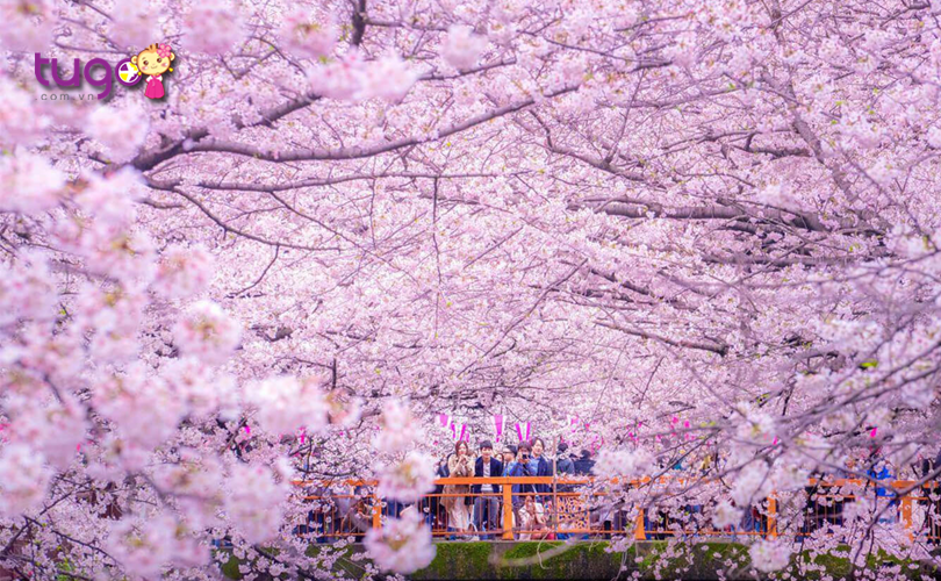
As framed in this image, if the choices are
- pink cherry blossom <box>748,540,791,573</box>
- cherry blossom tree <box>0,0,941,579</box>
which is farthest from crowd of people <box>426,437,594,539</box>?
pink cherry blossom <box>748,540,791,573</box>

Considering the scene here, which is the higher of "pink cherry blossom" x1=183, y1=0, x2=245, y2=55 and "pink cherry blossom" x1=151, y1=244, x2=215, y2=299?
"pink cherry blossom" x1=183, y1=0, x2=245, y2=55

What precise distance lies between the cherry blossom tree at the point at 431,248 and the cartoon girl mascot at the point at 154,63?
0.06 meters

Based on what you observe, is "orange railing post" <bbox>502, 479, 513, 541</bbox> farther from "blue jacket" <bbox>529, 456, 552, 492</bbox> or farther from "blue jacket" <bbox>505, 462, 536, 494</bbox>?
"blue jacket" <bbox>529, 456, 552, 492</bbox>

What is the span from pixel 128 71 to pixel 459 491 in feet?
29.0

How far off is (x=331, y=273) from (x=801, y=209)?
384 centimetres

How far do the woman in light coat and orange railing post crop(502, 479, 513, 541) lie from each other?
490 mm

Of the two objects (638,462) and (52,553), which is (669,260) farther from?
(52,553)

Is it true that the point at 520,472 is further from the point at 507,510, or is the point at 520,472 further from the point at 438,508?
the point at 438,508

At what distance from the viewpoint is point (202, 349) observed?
10.0 feet

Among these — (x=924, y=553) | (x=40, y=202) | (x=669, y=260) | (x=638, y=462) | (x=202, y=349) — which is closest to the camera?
(x=40, y=202)

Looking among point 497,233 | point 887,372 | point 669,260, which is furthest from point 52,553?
point 887,372

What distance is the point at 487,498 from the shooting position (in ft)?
43.5

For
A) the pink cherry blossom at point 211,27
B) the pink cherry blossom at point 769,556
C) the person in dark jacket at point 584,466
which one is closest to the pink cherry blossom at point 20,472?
the pink cherry blossom at point 211,27

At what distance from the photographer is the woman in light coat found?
13.0 meters
